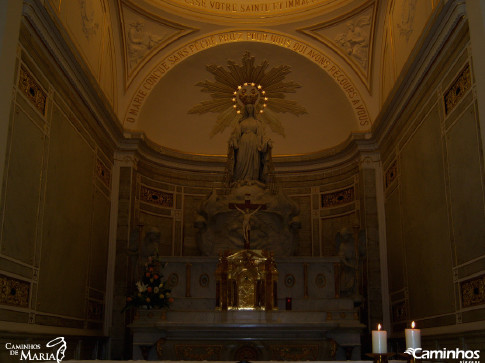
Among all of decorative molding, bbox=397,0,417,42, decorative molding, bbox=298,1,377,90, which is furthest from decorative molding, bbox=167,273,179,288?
decorative molding, bbox=298,1,377,90

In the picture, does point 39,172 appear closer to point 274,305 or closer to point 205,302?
point 205,302

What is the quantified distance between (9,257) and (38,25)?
3.56 metres

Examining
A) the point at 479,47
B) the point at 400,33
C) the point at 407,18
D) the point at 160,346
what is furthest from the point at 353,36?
the point at 160,346

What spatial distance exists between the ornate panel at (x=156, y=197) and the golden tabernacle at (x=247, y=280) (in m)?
4.26

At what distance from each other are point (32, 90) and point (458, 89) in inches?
255

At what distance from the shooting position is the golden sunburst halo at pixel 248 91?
1486 cm

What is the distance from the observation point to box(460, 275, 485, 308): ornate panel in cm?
728

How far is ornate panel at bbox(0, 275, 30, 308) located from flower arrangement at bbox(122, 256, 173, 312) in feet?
7.55

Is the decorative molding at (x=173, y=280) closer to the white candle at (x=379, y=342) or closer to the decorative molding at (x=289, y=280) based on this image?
the decorative molding at (x=289, y=280)

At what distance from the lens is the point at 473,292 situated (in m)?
7.56

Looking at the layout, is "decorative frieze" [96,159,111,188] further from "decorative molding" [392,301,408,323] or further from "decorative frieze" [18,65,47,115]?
"decorative molding" [392,301,408,323]

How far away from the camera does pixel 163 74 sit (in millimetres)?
14273

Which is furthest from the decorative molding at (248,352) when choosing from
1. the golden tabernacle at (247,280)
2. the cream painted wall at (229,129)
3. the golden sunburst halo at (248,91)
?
the golden sunburst halo at (248,91)

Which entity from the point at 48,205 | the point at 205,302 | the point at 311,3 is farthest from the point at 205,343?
the point at 311,3
